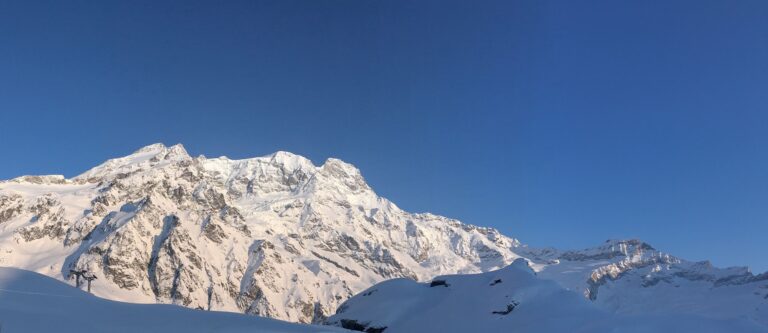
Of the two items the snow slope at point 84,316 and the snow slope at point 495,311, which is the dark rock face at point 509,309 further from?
the snow slope at point 84,316

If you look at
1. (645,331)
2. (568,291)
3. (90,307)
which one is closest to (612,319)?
(645,331)

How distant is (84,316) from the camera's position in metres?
17.5

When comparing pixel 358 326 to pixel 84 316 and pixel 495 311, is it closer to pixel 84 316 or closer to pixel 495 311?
pixel 495 311

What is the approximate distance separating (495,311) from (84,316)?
35.4m

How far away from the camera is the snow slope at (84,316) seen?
614 inches

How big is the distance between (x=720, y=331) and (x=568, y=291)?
55.0ft

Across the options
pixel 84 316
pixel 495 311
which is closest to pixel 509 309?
pixel 495 311

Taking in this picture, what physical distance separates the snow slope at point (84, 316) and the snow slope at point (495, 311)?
21.6m

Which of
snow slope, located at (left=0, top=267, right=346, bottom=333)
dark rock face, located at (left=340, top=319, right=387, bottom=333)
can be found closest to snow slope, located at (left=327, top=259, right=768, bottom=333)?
dark rock face, located at (left=340, top=319, right=387, bottom=333)

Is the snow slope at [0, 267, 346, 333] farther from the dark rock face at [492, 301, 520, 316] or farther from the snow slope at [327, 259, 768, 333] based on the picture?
the dark rock face at [492, 301, 520, 316]

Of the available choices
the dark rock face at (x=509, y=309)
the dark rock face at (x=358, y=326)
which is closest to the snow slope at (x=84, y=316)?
the dark rock face at (x=509, y=309)

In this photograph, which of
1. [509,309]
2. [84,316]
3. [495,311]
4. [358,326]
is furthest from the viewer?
[358,326]

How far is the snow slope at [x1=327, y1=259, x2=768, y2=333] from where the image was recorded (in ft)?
111

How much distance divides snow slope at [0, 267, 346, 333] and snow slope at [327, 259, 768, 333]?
70.8 ft
